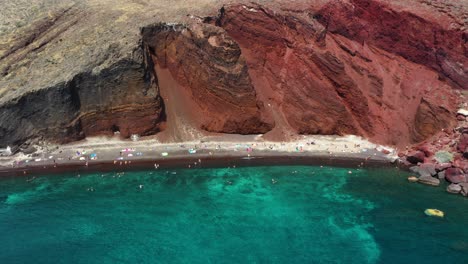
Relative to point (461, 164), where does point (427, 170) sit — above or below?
below

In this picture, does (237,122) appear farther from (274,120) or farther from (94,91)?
(94,91)

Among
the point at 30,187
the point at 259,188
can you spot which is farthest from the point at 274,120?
the point at 30,187

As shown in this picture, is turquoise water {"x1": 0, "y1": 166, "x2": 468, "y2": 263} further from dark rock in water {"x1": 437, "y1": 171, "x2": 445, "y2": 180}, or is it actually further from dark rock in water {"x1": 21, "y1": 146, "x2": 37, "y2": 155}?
dark rock in water {"x1": 21, "y1": 146, "x2": 37, "y2": 155}

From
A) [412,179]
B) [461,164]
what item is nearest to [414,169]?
[412,179]

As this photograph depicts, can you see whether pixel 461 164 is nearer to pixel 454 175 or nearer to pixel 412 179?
pixel 454 175

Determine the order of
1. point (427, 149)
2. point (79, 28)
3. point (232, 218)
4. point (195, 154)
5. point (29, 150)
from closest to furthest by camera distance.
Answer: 1. point (232, 218)
2. point (427, 149)
3. point (29, 150)
4. point (195, 154)
5. point (79, 28)

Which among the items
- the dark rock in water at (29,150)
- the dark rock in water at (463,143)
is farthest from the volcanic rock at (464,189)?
the dark rock in water at (29,150)

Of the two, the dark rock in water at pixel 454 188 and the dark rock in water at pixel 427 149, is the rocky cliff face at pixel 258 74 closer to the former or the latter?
the dark rock in water at pixel 427 149

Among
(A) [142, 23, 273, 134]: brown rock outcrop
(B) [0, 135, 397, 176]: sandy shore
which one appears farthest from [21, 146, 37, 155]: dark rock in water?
(A) [142, 23, 273, 134]: brown rock outcrop
